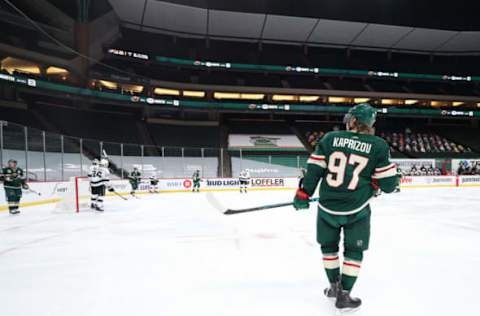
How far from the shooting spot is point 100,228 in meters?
5.34

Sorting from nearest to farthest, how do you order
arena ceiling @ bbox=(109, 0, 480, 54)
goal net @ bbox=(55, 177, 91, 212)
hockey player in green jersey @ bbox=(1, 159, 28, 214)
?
hockey player in green jersey @ bbox=(1, 159, 28, 214) < goal net @ bbox=(55, 177, 91, 212) < arena ceiling @ bbox=(109, 0, 480, 54)

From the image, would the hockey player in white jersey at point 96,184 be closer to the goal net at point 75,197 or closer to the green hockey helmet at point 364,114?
the goal net at point 75,197

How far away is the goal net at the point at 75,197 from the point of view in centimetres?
776

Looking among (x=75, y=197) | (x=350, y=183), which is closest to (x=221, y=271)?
(x=350, y=183)

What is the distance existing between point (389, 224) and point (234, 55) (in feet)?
A: 89.6

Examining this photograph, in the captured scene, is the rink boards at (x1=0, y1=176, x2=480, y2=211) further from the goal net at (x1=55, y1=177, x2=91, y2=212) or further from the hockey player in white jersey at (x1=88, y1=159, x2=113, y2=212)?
the hockey player in white jersey at (x1=88, y1=159, x2=113, y2=212)

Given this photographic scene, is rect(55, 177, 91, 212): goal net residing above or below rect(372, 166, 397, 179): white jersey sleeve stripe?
below

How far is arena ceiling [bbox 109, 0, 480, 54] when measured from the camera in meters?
25.6

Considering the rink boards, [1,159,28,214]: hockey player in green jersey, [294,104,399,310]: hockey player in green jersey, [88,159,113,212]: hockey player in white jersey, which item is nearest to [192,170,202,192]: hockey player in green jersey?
the rink boards

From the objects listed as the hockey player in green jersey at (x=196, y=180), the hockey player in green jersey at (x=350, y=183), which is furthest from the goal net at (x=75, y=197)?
the hockey player in green jersey at (x=350, y=183)

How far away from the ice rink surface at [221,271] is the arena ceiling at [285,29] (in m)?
24.5

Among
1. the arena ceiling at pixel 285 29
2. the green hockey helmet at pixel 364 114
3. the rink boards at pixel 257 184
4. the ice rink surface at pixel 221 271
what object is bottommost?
the rink boards at pixel 257 184

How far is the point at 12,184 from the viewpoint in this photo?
7.73m

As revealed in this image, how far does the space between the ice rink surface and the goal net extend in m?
2.30
